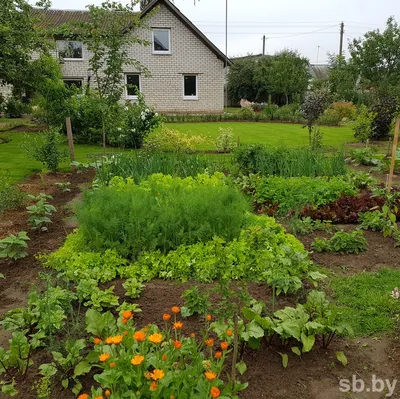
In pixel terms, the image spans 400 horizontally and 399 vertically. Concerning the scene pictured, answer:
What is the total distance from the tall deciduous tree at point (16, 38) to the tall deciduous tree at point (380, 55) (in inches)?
679

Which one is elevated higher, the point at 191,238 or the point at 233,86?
the point at 233,86

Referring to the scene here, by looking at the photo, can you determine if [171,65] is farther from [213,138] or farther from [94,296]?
[94,296]

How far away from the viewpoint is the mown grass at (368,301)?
335 centimetres

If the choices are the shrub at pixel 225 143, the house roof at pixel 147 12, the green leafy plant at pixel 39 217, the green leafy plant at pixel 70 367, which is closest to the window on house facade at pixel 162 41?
the house roof at pixel 147 12

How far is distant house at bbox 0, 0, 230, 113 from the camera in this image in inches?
965

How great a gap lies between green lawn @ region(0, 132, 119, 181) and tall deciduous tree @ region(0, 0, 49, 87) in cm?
215

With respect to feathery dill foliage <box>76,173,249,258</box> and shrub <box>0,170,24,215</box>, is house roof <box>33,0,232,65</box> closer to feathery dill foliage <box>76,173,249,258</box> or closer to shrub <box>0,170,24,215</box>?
shrub <box>0,170,24,215</box>

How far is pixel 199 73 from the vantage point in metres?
25.5

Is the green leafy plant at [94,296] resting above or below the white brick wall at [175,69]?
below

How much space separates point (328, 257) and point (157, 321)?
2.26 metres

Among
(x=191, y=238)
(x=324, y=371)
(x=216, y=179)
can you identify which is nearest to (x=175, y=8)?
(x=216, y=179)

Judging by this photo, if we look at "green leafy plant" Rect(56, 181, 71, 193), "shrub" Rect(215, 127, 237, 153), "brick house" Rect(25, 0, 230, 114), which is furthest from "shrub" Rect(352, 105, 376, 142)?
"brick house" Rect(25, 0, 230, 114)

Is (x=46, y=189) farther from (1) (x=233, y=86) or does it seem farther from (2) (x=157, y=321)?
(1) (x=233, y=86)

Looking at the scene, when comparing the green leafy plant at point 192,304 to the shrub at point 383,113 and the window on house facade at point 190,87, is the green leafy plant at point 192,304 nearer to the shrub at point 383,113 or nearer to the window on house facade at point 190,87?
the shrub at point 383,113
